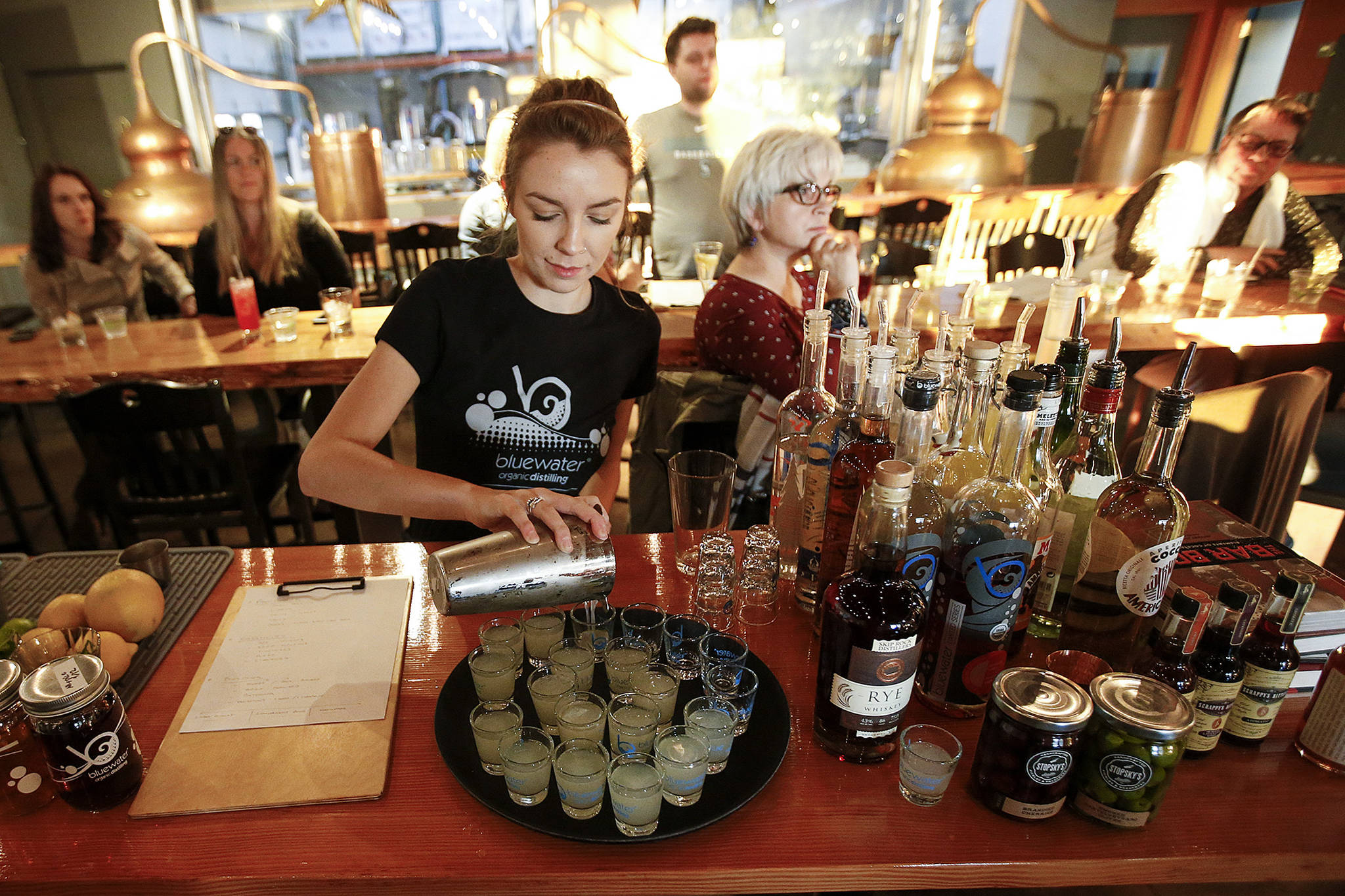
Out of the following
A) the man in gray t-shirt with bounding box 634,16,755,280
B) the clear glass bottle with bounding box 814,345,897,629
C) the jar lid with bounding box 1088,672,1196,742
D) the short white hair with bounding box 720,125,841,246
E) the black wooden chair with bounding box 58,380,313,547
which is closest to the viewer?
the jar lid with bounding box 1088,672,1196,742

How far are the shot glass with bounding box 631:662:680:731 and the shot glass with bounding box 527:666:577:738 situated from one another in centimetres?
8

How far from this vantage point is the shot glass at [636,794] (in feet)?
2.45

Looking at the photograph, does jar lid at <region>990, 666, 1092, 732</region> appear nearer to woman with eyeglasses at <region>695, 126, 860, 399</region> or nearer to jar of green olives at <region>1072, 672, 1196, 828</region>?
jar of green olives at <region>1072, 672, 1196, 828</region>

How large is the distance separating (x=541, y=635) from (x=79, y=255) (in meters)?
3.72

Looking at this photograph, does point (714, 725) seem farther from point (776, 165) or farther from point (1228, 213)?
point (1228, 213)

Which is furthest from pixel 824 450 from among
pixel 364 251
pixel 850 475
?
pixel 364 251

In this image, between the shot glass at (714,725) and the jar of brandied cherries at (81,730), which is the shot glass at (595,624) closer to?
the shot glass at (714,725)

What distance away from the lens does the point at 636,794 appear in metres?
0.74

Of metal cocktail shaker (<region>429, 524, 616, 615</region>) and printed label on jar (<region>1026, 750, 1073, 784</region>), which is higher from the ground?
metal cocktail shaker (<region>429, 524, 616, 615</region>)

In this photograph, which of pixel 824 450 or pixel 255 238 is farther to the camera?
pixel 255 238

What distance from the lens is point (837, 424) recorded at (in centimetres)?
102

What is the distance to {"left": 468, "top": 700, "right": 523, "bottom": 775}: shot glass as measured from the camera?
0.82m

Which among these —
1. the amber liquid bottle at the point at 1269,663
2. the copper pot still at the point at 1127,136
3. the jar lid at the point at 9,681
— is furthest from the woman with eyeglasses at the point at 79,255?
the copper pot still at the point at 1127,136

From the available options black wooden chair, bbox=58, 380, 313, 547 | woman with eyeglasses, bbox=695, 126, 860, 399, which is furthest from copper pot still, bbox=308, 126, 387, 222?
woman with eyeglasses, bbox=695, 126, 860, 399
